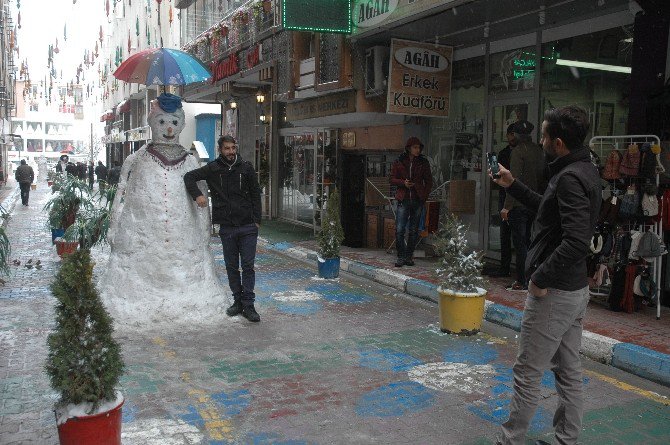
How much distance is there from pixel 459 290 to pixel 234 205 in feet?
8.65

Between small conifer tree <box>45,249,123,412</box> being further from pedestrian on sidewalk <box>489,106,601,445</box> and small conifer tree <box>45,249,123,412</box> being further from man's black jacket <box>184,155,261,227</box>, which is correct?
man's black jacket <box>184,155,261,227</box>

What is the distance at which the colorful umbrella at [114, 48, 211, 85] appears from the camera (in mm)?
7793

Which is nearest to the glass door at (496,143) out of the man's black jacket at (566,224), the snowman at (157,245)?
the snowman at (157,245)

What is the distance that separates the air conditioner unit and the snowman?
467 cm

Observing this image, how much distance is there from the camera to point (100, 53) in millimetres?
59375

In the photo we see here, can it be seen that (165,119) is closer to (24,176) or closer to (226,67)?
(226,67)

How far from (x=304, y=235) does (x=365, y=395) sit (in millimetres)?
10371

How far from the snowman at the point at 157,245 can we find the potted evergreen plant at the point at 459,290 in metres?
2.57

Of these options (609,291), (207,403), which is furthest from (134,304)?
(609,291)

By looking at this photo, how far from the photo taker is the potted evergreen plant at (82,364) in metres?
3.47

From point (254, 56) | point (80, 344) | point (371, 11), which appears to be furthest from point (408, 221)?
point (254, 56)

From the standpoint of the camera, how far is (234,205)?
284 inches

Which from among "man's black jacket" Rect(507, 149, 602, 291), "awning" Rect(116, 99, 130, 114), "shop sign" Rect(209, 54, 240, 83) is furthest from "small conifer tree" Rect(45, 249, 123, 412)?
"awning" Rect(116, 99, 130, 114)

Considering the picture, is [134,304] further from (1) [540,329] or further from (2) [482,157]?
(2) [482,157]
